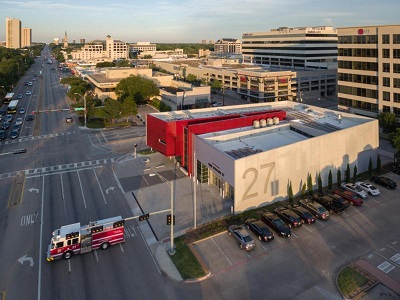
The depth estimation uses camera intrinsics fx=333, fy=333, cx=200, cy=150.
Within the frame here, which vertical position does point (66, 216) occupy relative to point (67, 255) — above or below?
above

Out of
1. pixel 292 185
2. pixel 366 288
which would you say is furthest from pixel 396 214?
pixel 366 288

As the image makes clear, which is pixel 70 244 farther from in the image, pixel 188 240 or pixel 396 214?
pixel 396 214

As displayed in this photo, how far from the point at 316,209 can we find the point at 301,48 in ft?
345

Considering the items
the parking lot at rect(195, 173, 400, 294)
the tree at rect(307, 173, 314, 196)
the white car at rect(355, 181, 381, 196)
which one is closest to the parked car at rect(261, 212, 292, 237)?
the parking lot at rect(195, 173, 400, 294)

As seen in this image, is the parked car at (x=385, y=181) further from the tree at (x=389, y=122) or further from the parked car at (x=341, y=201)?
the tree at (x=389, y=122)

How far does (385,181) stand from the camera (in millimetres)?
38688

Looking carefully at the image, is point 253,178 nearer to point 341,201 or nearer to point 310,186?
point 310,186

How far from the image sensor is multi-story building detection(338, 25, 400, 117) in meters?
61.2

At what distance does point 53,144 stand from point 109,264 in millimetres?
40518

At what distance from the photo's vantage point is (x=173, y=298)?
21.8m

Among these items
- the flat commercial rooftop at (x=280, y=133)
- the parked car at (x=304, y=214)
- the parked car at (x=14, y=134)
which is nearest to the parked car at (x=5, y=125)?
the parked car at (x=14, y=134)

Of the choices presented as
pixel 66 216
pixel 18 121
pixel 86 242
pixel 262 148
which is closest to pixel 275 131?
pixel 262 148

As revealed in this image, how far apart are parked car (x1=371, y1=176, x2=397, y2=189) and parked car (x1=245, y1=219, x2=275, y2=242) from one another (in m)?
18.2

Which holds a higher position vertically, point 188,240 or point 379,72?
point 379,72
